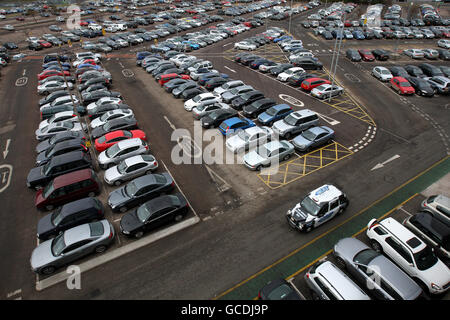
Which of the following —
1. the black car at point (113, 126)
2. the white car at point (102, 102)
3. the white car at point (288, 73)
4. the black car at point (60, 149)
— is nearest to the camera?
the black car at point (60, 149)

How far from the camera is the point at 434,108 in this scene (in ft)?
98.1

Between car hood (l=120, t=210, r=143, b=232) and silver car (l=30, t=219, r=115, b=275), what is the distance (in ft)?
2.50

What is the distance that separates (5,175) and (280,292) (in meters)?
21.7

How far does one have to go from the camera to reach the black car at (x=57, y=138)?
21.9 meters

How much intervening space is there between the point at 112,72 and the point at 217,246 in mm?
35567

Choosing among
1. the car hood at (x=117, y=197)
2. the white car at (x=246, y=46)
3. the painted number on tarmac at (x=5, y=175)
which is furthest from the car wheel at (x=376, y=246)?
the white car at (x=246, y=46)

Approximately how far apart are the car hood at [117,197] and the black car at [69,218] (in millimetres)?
862

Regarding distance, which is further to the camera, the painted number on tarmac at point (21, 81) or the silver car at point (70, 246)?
the painted number on tarmac at point (21, 81)

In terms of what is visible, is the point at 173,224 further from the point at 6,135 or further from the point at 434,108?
the point at 434,108

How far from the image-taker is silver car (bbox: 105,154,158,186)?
62.8ft

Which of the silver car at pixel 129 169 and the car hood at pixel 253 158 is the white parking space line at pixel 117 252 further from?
the car hood at pixel 253 158

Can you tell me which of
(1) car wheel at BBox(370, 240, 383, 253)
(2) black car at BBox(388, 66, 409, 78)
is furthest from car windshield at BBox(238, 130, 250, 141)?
(2) black car at BBox(388, 66, 409, 78)

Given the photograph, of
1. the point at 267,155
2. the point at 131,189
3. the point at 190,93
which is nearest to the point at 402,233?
the point at 267,155

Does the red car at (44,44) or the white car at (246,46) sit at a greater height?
the red car at (44,44)
